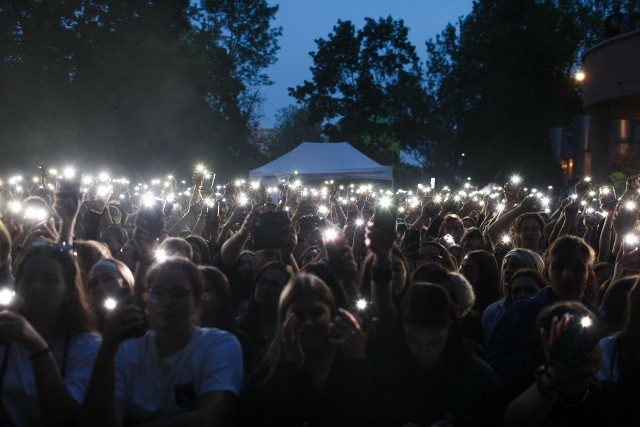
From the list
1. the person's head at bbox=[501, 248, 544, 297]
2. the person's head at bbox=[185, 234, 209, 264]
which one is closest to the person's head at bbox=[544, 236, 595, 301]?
the person's head at bbox=[501, 248, 544, 297]

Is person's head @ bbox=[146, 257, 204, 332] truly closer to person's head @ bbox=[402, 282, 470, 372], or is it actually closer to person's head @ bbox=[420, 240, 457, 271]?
person's head @ bbox=[402, 282, 470, 372]

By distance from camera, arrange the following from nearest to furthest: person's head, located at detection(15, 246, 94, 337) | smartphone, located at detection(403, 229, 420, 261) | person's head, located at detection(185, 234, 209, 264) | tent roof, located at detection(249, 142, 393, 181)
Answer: person's head, located at detection(15, 246, 94, 337)
smartphone, located at detection(403, 229, 420, 261)
person's head, located at detection(185, 234, 209, 264)
tent roof, located at detection(249, 142, 393, 181)

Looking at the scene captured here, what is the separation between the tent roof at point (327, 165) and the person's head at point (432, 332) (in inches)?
756

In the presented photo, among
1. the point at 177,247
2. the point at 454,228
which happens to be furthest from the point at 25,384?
the point at 454,228

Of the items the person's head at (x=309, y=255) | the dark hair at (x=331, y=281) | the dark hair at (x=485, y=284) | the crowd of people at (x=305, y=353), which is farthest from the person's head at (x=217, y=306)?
the dark hair at (x=485, y=284)

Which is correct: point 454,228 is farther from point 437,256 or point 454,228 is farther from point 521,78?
point 521,78

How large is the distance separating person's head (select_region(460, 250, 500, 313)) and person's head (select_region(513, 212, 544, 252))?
1444mm

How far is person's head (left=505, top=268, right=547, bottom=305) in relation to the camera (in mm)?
5219

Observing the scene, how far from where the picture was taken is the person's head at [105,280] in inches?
187

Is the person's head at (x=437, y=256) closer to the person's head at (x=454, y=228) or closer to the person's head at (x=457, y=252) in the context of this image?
the person's head at (x=457, y=252)

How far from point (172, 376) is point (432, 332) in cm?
125

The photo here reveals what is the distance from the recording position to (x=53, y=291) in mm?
3738

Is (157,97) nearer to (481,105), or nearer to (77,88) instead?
(77,88)

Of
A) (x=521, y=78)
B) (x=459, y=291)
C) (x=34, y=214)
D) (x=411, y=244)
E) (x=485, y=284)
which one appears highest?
(x=521, y=78)
